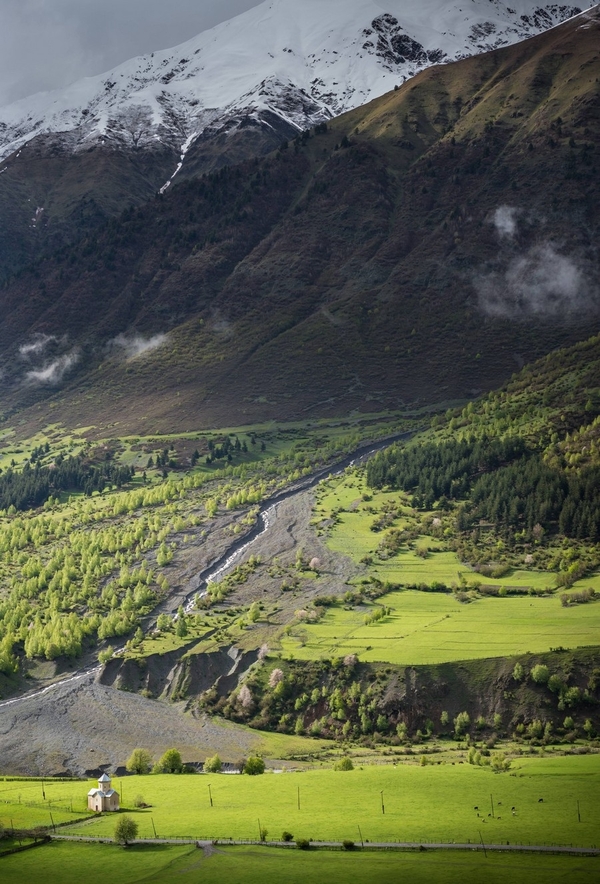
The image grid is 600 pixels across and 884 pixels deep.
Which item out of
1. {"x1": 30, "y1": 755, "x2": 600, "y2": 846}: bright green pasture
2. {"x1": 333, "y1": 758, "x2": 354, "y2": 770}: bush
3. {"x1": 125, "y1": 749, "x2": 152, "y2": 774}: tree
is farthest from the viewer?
{"x1": 125, "y1": 749, "x2": 152, "y2": 774}: tree

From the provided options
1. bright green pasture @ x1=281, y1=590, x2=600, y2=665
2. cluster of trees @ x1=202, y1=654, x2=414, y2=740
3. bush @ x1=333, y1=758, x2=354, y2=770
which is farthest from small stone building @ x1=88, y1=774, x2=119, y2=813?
bright green pasture @ x1=281, y1=590, x2=600, y2=665

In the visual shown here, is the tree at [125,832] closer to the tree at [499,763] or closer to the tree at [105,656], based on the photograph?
the tree at [499,763]

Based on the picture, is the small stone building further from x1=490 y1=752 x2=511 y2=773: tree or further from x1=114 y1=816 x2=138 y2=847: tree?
x1=490 y1=752 x2=511 y2=773: tree

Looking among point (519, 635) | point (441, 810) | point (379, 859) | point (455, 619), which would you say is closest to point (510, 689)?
point (519, 635)

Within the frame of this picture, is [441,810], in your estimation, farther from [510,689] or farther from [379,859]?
[510,689]

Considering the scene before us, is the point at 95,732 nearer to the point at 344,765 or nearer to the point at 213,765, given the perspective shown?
the point at 213,765

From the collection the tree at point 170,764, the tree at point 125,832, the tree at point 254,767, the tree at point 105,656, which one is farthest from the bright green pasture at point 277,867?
the tree at point 105,656
